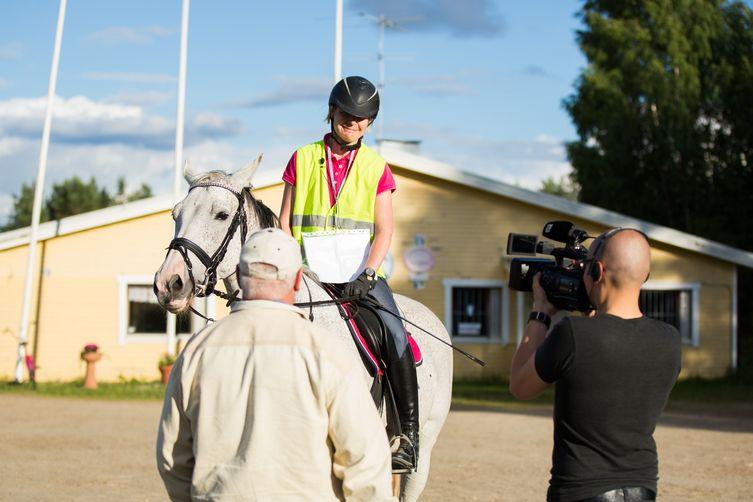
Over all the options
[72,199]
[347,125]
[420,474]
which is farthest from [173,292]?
[72,199]

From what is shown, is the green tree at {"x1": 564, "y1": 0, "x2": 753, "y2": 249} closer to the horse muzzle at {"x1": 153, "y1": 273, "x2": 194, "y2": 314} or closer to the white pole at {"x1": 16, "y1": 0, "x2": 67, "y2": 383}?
the white pole at {"x1": 16, "y1": 0, "x2": 67, "y2": 383}

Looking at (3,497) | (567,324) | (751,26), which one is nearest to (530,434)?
(3,497)

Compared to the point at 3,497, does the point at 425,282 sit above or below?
above

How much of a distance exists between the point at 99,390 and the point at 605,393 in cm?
1899

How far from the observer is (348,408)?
3.50 metres

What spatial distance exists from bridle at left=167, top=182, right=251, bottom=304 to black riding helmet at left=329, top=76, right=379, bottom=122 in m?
0.78

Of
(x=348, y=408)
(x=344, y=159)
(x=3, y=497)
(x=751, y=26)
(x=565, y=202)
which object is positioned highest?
(x=751, y=26)

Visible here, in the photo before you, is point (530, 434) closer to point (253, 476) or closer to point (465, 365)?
point (465, 365)

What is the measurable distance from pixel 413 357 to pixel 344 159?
129cm

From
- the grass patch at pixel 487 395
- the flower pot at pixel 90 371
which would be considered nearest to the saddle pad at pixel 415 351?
the grass patch at pixel 487 395

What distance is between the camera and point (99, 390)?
21.4 metres

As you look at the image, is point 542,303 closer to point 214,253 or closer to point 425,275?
point 214,253

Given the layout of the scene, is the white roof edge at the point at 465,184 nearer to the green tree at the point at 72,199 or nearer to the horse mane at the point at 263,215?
the horse mane at the point at 263,215

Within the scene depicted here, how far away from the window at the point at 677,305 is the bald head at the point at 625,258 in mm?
21359
